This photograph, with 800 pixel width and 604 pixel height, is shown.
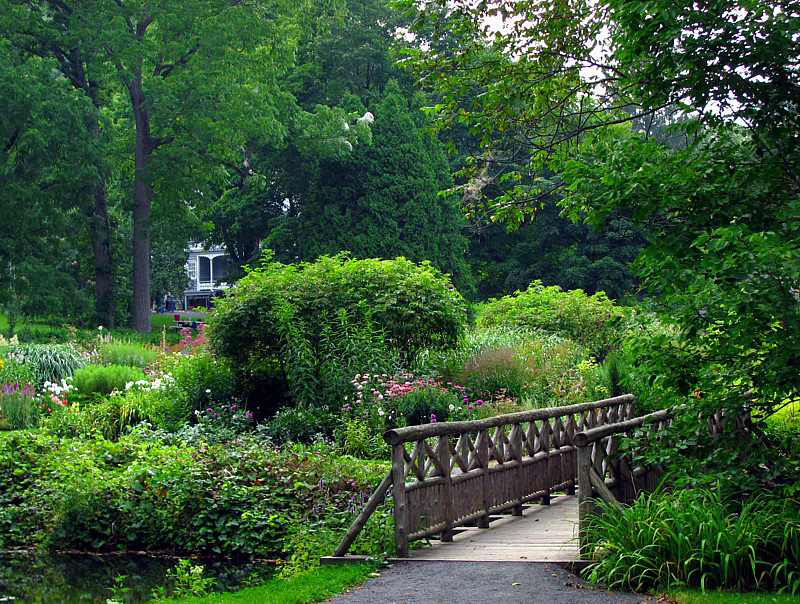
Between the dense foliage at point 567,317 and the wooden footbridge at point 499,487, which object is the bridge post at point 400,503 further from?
the dense foliage at point 567,317

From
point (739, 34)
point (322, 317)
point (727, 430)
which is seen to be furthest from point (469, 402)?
point (739, 34)

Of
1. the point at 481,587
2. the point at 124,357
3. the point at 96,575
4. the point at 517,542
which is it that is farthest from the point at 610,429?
the point at 124,357

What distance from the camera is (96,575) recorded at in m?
9.91

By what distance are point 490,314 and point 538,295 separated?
4.66 feet

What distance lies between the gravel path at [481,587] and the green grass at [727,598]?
233 millimetres

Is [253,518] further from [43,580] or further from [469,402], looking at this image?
[469,402]

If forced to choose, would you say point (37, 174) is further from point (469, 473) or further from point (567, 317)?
point (469, 473)

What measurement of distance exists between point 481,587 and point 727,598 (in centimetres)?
176

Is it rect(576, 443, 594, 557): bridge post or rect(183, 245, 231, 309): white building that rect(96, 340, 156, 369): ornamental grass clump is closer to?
rect(576, 443, 594, 557): bridge post

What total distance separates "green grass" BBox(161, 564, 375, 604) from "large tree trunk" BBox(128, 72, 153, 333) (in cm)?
2533

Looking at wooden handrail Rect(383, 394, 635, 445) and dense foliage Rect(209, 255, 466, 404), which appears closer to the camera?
wooden handrail Rect(383, 394, 635, 445)

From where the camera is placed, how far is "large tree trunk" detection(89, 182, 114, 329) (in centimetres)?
3294

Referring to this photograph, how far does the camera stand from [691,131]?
7.55m

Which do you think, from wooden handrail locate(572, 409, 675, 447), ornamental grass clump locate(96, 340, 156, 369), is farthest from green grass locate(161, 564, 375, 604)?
ornamental grass clump locate(96, 340, 156, 369)
